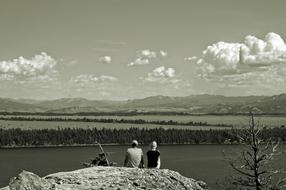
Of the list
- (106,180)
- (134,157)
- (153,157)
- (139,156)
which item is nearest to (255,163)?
(153,157)

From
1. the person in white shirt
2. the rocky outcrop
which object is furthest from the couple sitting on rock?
the rocky outcrop

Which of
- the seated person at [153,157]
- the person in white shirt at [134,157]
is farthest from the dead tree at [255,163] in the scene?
the person in white shirt at [134,157]

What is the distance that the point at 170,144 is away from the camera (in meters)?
199

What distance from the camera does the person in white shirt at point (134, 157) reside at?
18453mm

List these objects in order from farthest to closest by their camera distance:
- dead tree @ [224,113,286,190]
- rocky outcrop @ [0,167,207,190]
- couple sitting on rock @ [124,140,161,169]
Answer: dead tree @ [224,113,286,190] < couple sitting on rock @ [124,140,161,169] < rocky outcrop @ [0,167,207,190]

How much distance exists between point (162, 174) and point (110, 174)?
7.25ft

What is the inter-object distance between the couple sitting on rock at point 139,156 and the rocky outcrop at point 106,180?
88 cm

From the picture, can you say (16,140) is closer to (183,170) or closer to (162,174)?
(183,170)

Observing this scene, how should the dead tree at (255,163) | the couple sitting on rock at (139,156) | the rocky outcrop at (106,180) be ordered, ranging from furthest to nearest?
1. the dead tree at (255,163)
2. the couple sitting on rock at (139,156)
3. the rocky outcrop at (106,180)

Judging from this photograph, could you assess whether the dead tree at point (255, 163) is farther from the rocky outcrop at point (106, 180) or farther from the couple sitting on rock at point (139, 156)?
the couple sitting on rock at point (139, 156)

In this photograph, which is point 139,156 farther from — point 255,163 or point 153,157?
point 255,163

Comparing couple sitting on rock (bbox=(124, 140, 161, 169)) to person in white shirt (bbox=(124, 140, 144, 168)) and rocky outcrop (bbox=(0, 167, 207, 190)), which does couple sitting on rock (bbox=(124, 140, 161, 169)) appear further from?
rocky outcrop (bbox=(0, 167, 207, 190))

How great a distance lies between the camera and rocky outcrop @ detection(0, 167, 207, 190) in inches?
616

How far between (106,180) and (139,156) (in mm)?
2394
